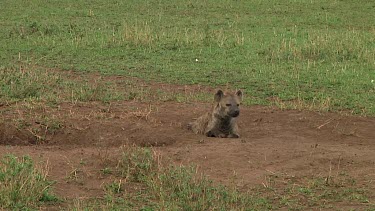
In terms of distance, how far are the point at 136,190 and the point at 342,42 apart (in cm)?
803

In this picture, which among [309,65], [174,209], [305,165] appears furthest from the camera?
[309,65]

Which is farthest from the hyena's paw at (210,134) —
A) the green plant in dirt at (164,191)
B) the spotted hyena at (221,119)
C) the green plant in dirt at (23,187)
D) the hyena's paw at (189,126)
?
the green plant in dirt at (23,187)

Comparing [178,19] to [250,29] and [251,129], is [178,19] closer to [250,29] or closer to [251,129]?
[250,29]

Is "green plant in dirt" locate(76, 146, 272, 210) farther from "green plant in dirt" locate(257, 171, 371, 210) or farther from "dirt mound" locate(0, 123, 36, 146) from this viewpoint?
"dirt mound" locate(0, 123, 36, 146)

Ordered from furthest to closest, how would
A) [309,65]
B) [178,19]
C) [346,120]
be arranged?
[178,19] → [309,65] → [346,120]

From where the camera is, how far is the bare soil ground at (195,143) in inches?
266

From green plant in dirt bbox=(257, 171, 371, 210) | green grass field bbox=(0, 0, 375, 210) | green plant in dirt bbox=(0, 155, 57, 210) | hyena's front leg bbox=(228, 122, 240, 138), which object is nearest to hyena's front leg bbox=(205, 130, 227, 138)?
hyena's front leg bbox=(228, 122, 240, 138)

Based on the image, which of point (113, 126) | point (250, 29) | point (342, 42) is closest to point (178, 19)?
point (250, 29)

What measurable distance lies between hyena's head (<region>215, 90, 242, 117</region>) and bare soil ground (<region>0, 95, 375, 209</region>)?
30 cm

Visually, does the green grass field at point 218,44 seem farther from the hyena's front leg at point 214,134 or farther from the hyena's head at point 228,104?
the hyena's front leg at point 214,134

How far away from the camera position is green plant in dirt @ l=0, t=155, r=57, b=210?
5.73 meters

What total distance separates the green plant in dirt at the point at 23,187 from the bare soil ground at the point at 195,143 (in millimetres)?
199

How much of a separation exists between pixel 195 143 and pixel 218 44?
19.1ft

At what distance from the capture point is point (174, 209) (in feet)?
18.5
